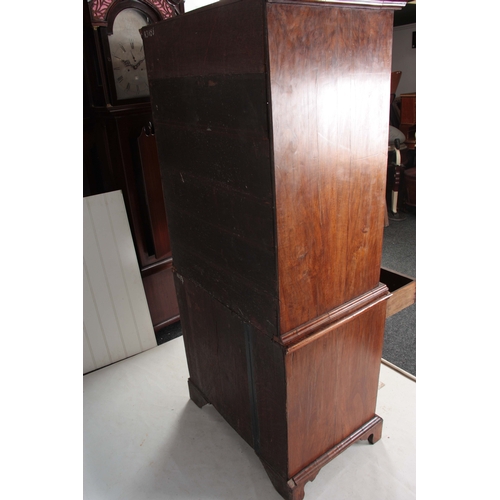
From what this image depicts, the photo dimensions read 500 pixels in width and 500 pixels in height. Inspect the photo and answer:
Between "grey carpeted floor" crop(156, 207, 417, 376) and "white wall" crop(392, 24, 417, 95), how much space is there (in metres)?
2.37

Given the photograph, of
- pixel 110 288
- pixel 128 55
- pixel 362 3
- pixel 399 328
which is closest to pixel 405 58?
pixel 399 328

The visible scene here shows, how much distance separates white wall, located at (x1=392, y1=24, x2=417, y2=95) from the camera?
16.8ft

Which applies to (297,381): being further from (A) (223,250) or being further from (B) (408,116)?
(B) (408,116)

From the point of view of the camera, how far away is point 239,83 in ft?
3.59

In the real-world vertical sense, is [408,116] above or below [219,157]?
below

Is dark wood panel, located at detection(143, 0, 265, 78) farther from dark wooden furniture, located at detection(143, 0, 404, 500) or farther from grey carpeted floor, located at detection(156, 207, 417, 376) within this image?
grey carpeted floor, located at detection(156, 207, 417, 376)

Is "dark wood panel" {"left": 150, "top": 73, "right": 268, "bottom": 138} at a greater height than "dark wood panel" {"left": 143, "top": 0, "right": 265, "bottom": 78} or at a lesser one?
lesser

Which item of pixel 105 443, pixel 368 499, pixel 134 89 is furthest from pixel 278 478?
pixel 134 89

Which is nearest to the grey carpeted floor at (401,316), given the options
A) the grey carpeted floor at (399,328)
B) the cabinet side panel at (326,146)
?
the grey carpeted floor at (399,328)

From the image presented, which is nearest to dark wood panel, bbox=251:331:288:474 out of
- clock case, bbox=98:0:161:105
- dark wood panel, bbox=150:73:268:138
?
dark wood panel, bbox=150:73:268:138

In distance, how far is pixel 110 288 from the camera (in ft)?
7.55

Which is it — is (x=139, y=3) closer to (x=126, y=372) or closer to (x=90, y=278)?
(x=90, y=278)

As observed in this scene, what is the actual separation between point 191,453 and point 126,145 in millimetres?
1454

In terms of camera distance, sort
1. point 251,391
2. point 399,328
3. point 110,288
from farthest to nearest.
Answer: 1. point 399,328
2. point 110,288
3. point 251,391
